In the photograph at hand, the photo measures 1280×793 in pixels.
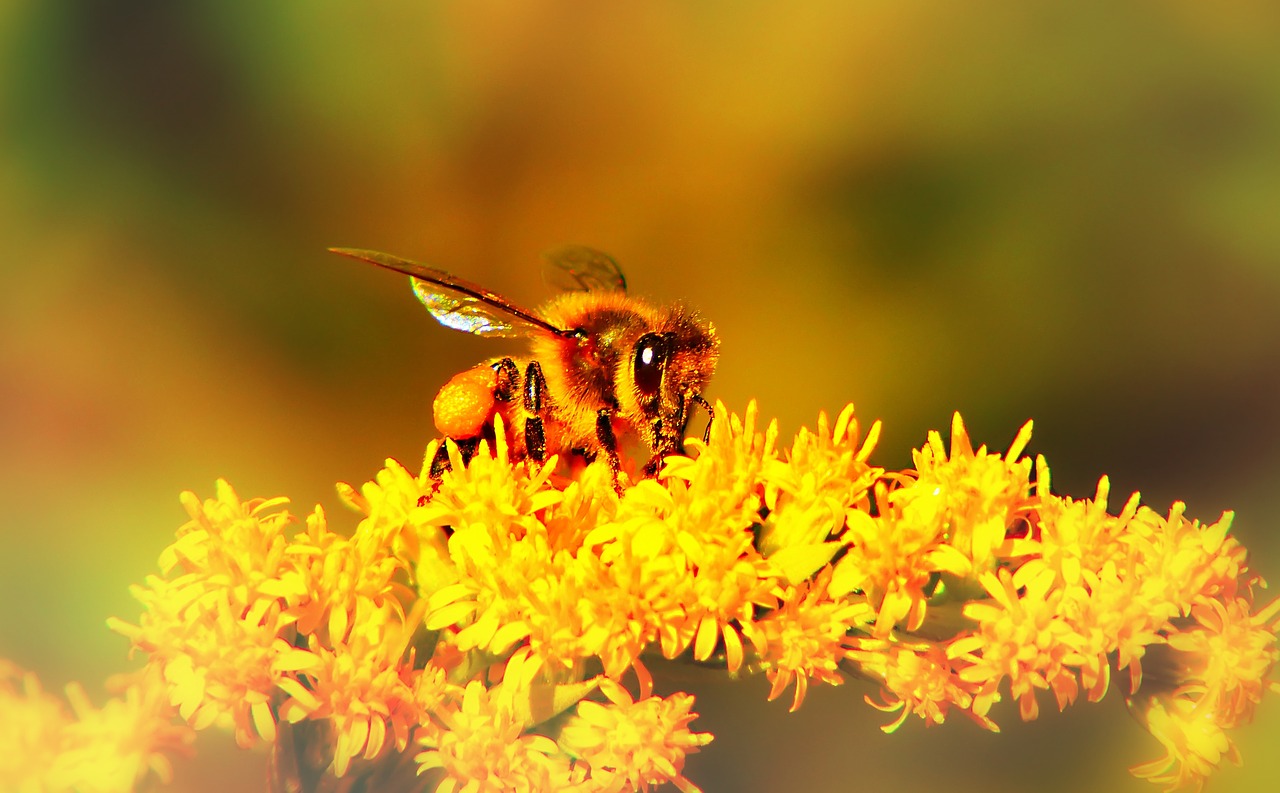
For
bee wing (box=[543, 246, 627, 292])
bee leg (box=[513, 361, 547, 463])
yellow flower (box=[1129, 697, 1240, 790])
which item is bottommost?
yellow flower (box=[1129, 697, 1240, 790])

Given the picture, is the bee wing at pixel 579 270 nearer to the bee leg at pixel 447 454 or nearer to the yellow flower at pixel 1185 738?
the bee leg at pixel 447 454

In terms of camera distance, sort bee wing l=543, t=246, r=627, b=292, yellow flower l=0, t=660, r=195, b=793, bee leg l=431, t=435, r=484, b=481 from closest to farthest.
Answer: yellow flower l=0, t=660, r=195, b=793
bee leg l=431, t=435, r=484, b=481
bee wing l=543, t=246, r=627, b=292

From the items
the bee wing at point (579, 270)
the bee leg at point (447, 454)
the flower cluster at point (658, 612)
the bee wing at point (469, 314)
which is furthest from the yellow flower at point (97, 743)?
the bee wing at point (579, 270)

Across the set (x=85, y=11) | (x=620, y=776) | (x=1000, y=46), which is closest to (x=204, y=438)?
(x=85, y=11)

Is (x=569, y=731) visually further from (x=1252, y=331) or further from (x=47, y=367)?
(x=1252, y=331)

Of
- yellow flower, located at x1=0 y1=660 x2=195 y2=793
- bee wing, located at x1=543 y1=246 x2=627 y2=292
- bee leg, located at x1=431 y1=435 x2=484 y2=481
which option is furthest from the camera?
bee wing, located at x1=543 y1=246 x2=627 y2=292

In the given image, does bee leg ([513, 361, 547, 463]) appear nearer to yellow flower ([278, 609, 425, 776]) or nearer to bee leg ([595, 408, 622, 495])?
bee leg ([595, 408, 622, 495])

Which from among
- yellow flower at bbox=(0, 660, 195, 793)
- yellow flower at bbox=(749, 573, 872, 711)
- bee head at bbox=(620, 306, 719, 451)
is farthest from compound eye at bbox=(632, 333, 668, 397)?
yellow flower at bbox=(0, 660, 195, 793)

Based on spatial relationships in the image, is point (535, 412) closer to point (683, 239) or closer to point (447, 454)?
point (447, 454)
